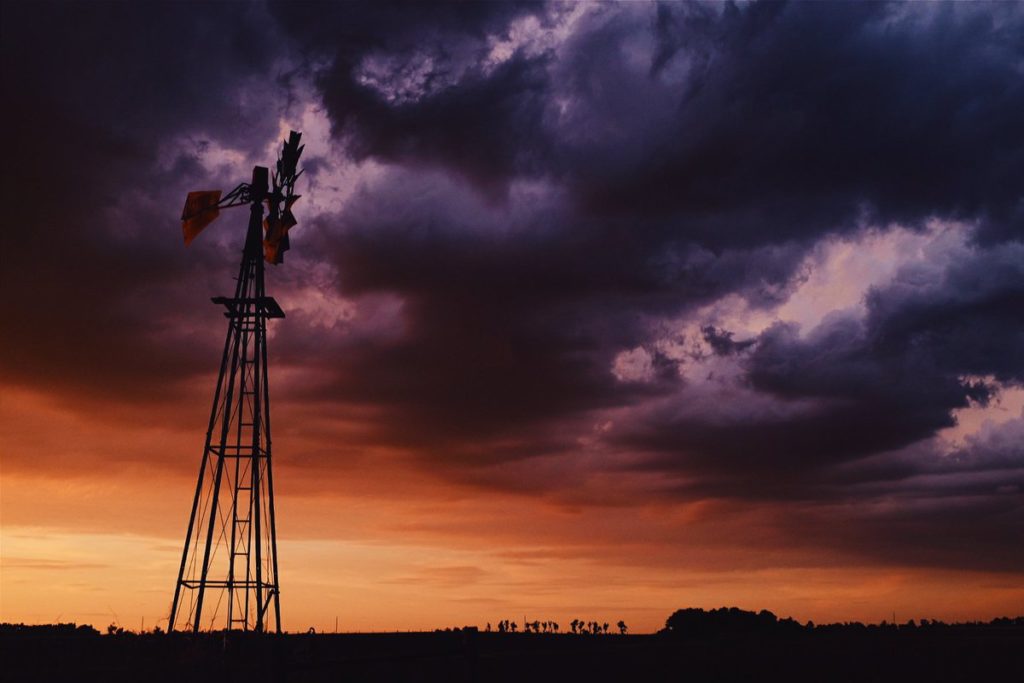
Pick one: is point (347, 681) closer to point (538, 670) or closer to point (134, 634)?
point (538, 670)

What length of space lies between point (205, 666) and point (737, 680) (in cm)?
1626

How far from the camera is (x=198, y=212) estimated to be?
115ft

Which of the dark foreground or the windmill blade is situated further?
the windmill blade

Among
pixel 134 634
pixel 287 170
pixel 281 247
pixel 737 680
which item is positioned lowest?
pixel 737 680

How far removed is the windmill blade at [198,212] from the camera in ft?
114

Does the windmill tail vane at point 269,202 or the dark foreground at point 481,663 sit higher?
the windmill tail vane at point 269,202

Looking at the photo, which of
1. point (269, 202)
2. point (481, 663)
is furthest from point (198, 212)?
A: point (481, 663)

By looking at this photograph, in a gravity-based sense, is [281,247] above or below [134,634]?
above

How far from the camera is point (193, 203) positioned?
115ft

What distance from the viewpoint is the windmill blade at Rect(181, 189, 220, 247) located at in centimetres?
3478

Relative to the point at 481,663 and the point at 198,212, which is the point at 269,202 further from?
the point at 481,663

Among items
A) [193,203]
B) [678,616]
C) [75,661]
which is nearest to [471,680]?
[75,661]

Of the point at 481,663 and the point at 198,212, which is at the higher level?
the point at 198,212

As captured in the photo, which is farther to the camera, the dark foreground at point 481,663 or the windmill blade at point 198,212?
the windmill blade at point 198,212
